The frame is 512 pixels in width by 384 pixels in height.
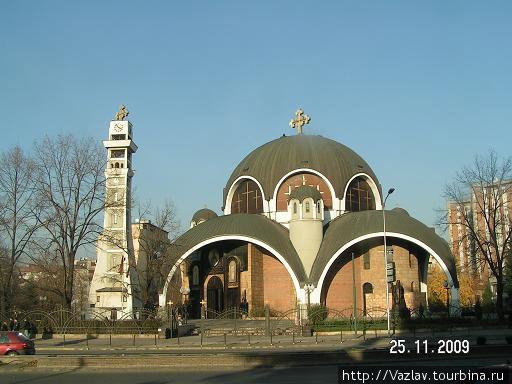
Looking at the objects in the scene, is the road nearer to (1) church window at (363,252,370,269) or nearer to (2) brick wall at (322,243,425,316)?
(2) brick wall at (322,243,425,316)

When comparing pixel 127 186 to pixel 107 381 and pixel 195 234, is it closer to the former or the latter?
pixel 195 234

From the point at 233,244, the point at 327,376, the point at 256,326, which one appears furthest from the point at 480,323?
the point at 327,376

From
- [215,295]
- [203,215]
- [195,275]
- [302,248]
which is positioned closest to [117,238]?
[195,275]

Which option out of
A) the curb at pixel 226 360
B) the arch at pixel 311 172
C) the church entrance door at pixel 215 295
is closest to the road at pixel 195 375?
the curb at pixel 226 360

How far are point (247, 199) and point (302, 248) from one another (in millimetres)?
8236

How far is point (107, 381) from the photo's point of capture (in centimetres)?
1449

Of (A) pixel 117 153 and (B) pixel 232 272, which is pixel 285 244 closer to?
(B) pixel 232 272

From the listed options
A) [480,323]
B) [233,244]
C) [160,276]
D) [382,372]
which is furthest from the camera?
[233,244]

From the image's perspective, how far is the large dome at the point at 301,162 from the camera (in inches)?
1763

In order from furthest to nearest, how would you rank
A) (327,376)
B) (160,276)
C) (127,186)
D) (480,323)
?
(127,186), (160,276), (480,323), (327,376)

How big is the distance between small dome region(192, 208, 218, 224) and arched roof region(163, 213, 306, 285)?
8175 millimetres

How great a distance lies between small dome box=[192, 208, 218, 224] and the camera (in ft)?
164

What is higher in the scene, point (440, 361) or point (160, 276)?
point (160, 276)

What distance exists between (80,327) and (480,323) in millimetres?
21867
